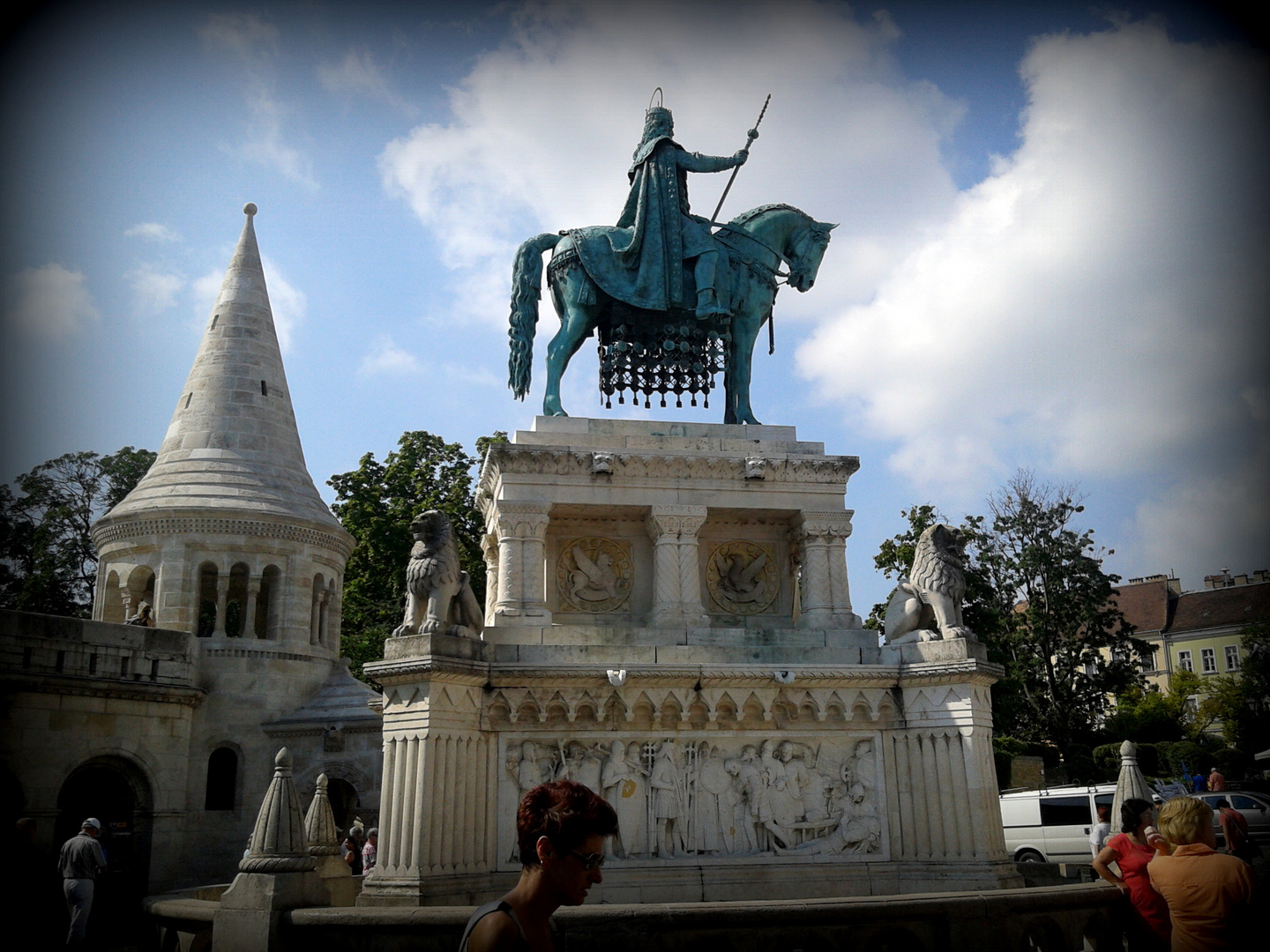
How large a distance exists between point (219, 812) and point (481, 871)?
20491mm

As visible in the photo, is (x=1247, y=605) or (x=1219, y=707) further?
(x=1247, y=605)

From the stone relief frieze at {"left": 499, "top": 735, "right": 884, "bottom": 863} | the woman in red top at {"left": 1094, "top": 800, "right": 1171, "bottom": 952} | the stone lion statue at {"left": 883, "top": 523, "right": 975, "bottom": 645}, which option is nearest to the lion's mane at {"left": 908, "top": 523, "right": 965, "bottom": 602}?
the stone lion statue at {"left": 883, "top": 523, "right": 975, "bottom": 645}

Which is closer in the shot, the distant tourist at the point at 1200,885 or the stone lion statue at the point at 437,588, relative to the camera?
the distant tourist at the point at 1200,885

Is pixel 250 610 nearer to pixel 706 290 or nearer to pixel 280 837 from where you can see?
pixel 706 290

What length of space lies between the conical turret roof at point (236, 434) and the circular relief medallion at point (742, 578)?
20.2m

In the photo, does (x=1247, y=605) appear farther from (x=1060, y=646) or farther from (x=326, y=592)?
(x=326, y=592)

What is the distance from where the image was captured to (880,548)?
1612 inches

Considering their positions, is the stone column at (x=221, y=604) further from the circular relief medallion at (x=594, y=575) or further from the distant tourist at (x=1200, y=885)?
the distant tourist at (x=1200, y=885)

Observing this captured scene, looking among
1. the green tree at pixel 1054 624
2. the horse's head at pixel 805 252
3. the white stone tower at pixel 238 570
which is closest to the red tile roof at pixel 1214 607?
the green tree at pixel 1054 624

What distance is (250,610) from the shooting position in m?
31.5

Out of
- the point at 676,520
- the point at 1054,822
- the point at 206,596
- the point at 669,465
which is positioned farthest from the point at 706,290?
the point at 206,596

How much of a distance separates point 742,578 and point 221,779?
2093 centimetres

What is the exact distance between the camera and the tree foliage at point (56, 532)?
3650 centimetres

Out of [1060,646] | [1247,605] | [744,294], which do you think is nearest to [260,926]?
[744,294]
